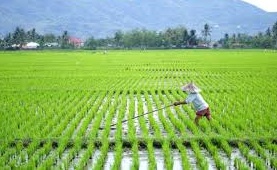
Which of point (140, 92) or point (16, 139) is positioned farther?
point (140, 92)

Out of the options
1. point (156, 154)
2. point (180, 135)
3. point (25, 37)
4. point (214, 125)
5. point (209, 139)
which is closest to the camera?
point (156, 154)

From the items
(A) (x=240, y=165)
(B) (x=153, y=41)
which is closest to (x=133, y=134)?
(A) (x=240, y=165)

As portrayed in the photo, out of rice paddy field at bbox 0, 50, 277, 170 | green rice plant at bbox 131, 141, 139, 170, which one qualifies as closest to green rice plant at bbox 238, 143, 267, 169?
rice paddy field at bbox 0, 50, 277, 170

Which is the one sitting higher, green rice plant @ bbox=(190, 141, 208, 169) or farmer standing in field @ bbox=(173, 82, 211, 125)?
Result: farmer standing in field @ bbox=(173, 82, 211, 125)

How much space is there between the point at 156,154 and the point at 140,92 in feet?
25.7

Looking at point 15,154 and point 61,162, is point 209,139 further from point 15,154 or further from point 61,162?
point 15,154

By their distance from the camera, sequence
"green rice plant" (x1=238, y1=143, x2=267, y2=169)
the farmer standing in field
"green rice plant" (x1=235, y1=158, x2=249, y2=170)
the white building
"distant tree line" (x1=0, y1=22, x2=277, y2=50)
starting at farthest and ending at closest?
1. the white building
2. "distant tree line" (x1=0, y1=22, x2=277, y2=50)
3. the farmer standing in field
4. "green rice plant" (x1=238, y1=143, x2=267, y2=169)
5. "green rice plant" (x1=235, y1=158, x2=249, y2=170)

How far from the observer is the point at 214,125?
27.3ft

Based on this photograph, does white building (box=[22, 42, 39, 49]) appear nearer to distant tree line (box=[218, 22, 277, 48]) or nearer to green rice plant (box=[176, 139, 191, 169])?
distant tree line (box=[218, 22, 277, 48])

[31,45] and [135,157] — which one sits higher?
[135,157]

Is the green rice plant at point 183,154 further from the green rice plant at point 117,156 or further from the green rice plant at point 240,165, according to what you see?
the green rice plant at point 117,156

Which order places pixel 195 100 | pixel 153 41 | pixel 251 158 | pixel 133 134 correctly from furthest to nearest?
pixel 153 41, pixel 195 100, pixel 133 134, pixel 251 158

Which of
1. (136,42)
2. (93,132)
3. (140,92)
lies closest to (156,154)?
(93,132)

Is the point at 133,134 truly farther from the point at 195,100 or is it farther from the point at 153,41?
the point at 153,41
